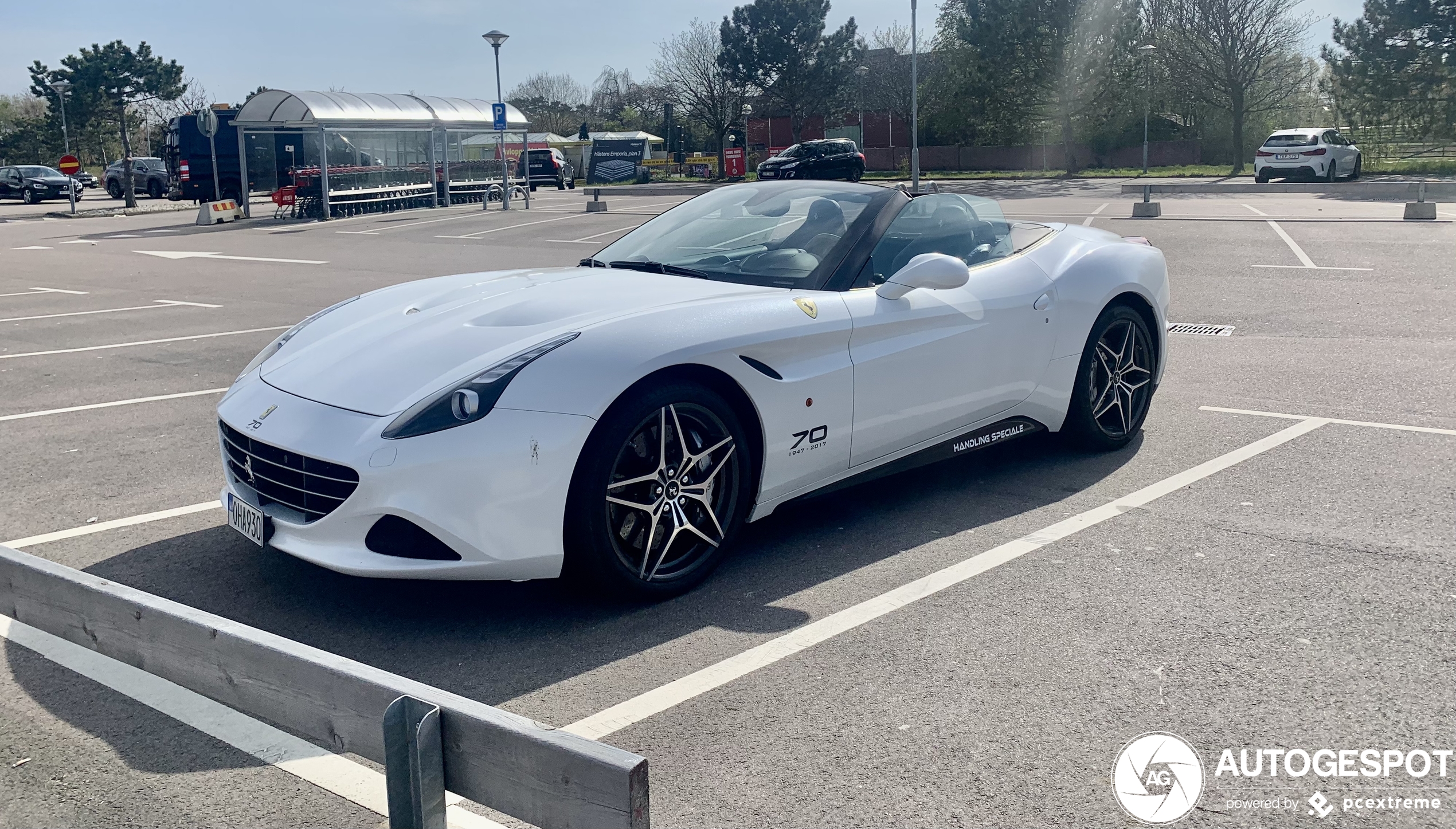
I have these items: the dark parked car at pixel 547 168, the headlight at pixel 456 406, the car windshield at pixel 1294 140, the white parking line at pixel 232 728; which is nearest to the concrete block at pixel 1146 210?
the car windshield at pixel 1294 140

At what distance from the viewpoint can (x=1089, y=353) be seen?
5.52 m

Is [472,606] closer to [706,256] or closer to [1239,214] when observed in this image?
[706,256]

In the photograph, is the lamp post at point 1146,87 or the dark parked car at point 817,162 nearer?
the dark parked car at point 817,162

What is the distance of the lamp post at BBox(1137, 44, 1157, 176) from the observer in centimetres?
4928

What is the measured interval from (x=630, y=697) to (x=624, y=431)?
2.69 ft

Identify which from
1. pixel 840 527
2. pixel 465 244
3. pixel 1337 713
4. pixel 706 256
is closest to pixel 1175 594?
pixel 1337 713

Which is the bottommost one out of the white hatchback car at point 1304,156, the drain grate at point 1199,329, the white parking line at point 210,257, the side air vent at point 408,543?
the drain grate at point 1199,329

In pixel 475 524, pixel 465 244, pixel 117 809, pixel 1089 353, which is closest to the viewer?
pixel 117 809

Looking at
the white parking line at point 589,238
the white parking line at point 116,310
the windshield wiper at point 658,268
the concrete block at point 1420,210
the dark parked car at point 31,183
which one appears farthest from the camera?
the dark parked car at point 31,183

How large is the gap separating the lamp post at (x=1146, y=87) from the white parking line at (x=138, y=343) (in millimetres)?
43704

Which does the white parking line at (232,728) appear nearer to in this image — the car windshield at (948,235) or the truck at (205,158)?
the car windshield at (948,235)

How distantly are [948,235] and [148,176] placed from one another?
1840 inches

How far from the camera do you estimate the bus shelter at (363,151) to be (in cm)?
2983

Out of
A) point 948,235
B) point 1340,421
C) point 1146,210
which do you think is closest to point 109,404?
point 948,235
